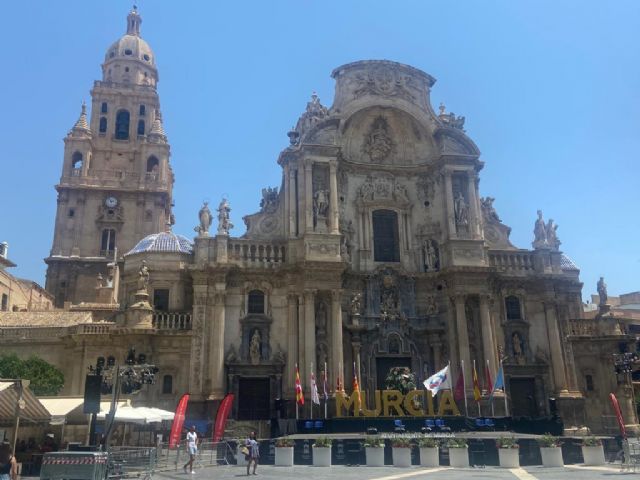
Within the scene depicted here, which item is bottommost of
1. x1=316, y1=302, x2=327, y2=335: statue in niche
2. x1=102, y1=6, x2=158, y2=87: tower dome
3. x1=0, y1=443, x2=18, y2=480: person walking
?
x1=0, y1=443, x2=18, y2=480: person walking

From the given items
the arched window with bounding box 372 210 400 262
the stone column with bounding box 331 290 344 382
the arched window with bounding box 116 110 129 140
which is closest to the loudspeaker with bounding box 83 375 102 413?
the stone column with bounding box 331 290 344 382

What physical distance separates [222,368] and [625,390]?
25.2 metres

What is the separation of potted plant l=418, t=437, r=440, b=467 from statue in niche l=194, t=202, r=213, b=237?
1876cm

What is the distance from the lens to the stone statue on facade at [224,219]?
117 ft

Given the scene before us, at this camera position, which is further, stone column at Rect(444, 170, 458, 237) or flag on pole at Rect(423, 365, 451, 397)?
stone column at Rect(444, 170, 458, 237)

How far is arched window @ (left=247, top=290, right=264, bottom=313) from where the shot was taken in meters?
35.1

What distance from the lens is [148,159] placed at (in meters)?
63.9

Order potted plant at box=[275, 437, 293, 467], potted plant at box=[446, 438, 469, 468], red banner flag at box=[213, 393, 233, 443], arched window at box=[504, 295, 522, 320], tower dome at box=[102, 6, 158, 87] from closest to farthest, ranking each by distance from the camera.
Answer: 1. potted plant at box=[446, 438, 469, 468]
2. potted plant at box=[275, 437, 293, 467]
3. red banner flag at box=[213, 393, 233, 443]
4. arched window at box=[504, 295, 522, 320]
5. tower dome at box=[102, 6, 158, 87]

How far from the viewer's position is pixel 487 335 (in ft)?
115

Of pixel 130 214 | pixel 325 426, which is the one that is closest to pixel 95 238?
pixel 130 214

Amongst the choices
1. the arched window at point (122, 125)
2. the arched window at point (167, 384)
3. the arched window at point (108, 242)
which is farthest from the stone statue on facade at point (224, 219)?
the arched window at point (122, 125)

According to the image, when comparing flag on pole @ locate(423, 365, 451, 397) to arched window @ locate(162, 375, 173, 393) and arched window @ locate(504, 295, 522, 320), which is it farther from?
arched window @ locate(162, 375, 173, 393)

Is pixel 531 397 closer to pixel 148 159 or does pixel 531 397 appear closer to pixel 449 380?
pixel 449 380

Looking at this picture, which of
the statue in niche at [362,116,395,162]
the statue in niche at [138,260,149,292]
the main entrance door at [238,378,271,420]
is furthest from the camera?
the statue in niche at [362,116,395,162]
